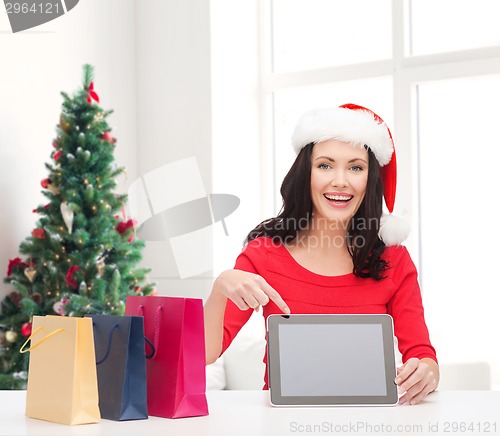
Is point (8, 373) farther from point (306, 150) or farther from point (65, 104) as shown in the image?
point (306, 150)

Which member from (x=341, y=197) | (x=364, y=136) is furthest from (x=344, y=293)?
(x=364, y=136)

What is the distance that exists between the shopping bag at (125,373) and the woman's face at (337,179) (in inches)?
31.6

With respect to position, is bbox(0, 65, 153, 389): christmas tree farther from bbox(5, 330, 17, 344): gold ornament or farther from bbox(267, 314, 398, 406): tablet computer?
bbox(267, 314, 398, 406): tablet computer

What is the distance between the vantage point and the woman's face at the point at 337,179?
2078mm

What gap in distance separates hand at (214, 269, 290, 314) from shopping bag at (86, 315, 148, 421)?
9.3 inches

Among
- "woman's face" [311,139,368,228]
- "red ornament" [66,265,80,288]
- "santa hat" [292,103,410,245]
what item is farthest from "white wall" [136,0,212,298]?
"woman's face" [311,139,368,228]

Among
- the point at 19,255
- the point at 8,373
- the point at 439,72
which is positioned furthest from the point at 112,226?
the point at 439,72

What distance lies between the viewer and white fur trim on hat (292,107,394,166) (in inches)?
85.6

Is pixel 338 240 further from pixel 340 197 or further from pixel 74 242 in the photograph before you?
pixel 74 242

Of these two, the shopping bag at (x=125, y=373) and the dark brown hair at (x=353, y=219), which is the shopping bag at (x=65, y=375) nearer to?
the shopping bag at (x=125, y=373)

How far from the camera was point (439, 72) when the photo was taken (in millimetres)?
4281

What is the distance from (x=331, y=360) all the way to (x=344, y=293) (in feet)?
1.85

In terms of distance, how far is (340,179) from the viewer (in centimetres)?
207

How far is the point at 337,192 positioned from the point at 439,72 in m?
2.46
